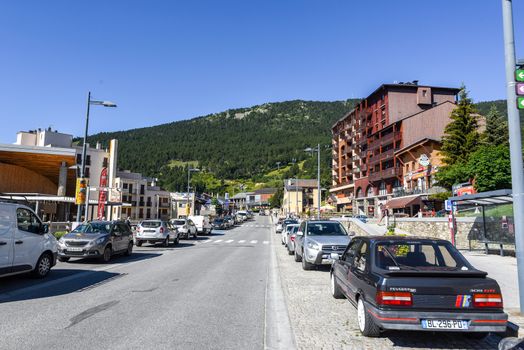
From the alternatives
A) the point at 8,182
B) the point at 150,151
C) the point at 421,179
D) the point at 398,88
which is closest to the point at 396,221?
the point at 421,179

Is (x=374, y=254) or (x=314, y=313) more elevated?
(x=374, y=254)

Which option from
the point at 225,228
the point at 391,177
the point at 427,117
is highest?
the point at 427,117

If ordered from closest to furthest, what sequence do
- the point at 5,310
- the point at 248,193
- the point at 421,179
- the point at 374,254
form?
the point at 374,254
the point at 5,310
the point at 421,179
the point at 248,193

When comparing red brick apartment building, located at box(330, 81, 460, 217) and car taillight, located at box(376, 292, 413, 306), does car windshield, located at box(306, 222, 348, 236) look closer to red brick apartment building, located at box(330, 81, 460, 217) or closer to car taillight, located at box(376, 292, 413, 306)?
car taillight, located at box(376, 292, 413, 306)

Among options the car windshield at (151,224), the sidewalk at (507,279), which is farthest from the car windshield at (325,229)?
the car windshield at (151,224)

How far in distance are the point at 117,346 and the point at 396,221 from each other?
3118cm

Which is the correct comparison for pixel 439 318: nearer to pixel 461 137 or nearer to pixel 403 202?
pixel 461 137

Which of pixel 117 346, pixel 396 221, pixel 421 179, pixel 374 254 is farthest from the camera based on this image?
pixel 421 179

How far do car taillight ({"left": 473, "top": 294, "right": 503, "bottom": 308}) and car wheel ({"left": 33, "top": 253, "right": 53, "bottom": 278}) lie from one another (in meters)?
10.3

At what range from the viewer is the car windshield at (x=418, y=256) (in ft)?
19.7

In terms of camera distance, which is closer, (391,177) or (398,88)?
(391,177)

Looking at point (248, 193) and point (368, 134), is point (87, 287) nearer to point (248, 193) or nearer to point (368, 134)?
point (368, 134)

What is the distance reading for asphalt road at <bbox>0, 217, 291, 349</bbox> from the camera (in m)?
5.57

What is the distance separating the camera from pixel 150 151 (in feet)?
621
